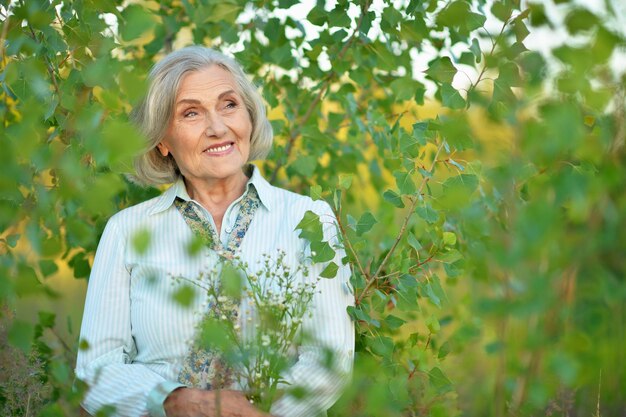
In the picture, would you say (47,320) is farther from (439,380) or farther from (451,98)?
(451,98)

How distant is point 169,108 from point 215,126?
6.6 inches

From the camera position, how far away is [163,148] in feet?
8.46

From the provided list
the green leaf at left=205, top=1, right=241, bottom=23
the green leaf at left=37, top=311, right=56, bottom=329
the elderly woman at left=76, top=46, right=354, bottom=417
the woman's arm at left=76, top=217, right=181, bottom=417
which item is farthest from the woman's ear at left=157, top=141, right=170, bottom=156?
the green leaf at left=37, top=311, right=56, bottom=329

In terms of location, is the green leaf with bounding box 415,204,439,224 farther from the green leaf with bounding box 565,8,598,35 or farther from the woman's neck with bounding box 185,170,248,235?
the green leaf with bounding box 565,8,598,35

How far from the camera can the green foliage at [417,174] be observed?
954 millimetres

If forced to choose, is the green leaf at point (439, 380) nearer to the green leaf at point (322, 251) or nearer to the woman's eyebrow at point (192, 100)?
the green leaf at point (322, 251)

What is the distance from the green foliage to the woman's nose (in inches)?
10.1

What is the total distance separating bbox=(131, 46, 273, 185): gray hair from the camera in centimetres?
245

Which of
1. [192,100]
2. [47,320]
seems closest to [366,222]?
[192,100]

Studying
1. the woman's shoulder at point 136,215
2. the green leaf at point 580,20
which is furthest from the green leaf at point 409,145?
the green leaf at point 580,20

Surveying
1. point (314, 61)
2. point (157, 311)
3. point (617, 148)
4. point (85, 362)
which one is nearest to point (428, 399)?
point (157, 311)

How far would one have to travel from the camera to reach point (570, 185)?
2.99ft

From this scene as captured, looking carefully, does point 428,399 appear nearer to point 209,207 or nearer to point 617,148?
point 209,207

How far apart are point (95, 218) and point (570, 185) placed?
7.31ft
